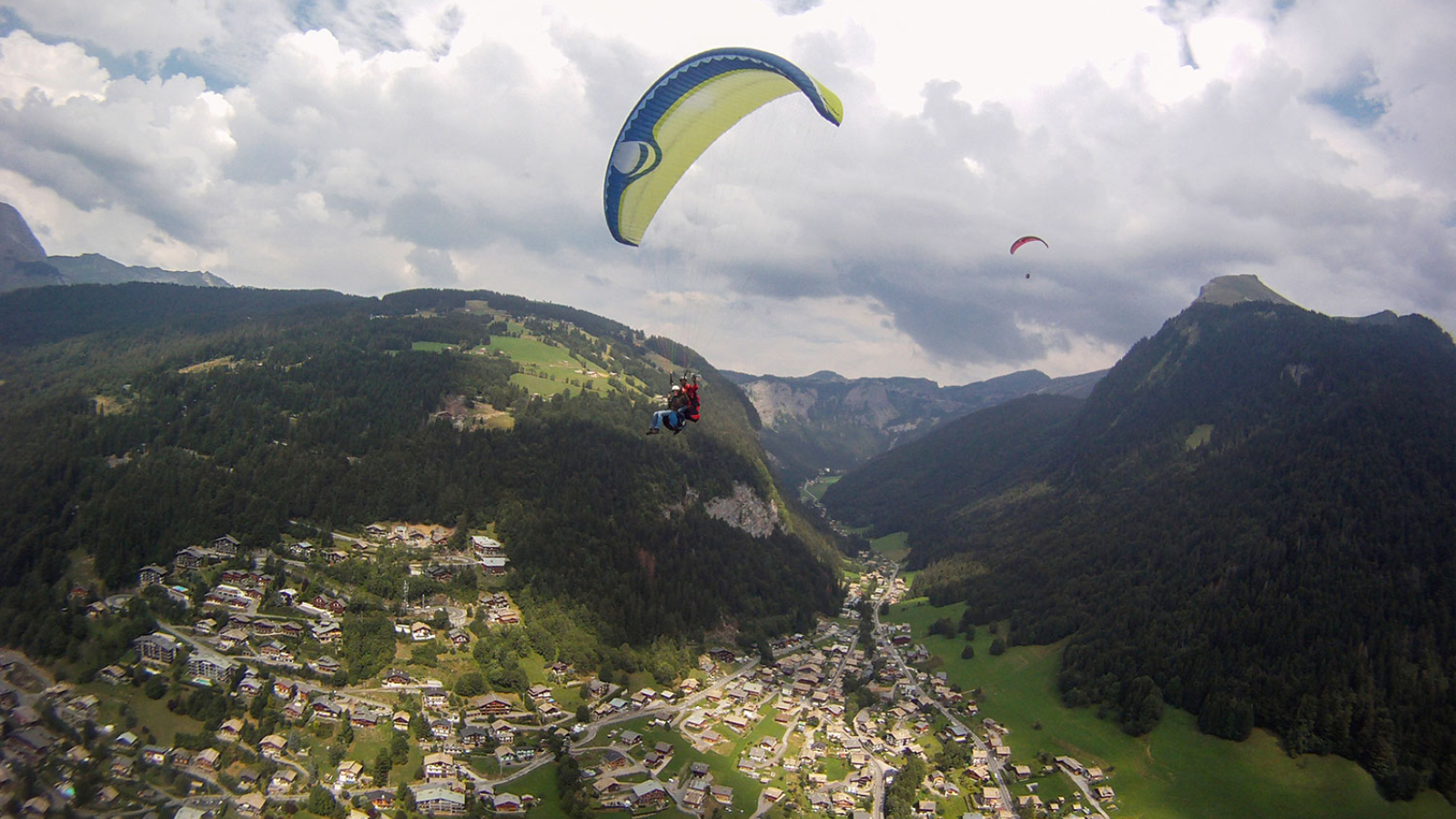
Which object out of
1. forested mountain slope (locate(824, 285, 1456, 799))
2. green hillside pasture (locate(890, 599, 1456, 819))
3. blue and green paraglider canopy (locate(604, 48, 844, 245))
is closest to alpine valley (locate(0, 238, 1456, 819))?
green hillside pasture (locate(890, 599, 1456, 819))

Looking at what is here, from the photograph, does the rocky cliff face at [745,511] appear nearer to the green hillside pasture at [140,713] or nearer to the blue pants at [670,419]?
the green hillside pasture at [140,713]

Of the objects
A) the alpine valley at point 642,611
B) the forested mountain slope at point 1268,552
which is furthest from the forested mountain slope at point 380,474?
the forested mountain slope at point 1268,552

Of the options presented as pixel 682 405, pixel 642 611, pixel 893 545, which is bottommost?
pixel 642 611

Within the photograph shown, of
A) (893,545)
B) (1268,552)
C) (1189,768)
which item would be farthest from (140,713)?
(893,545)

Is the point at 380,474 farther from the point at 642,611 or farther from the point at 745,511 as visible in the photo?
the point at 745,511

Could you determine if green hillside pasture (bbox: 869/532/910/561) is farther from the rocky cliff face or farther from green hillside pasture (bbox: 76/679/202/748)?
green hillside pasture (bbox: 76/679/202/748)

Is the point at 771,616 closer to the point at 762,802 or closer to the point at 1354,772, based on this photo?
the point at 762,802
